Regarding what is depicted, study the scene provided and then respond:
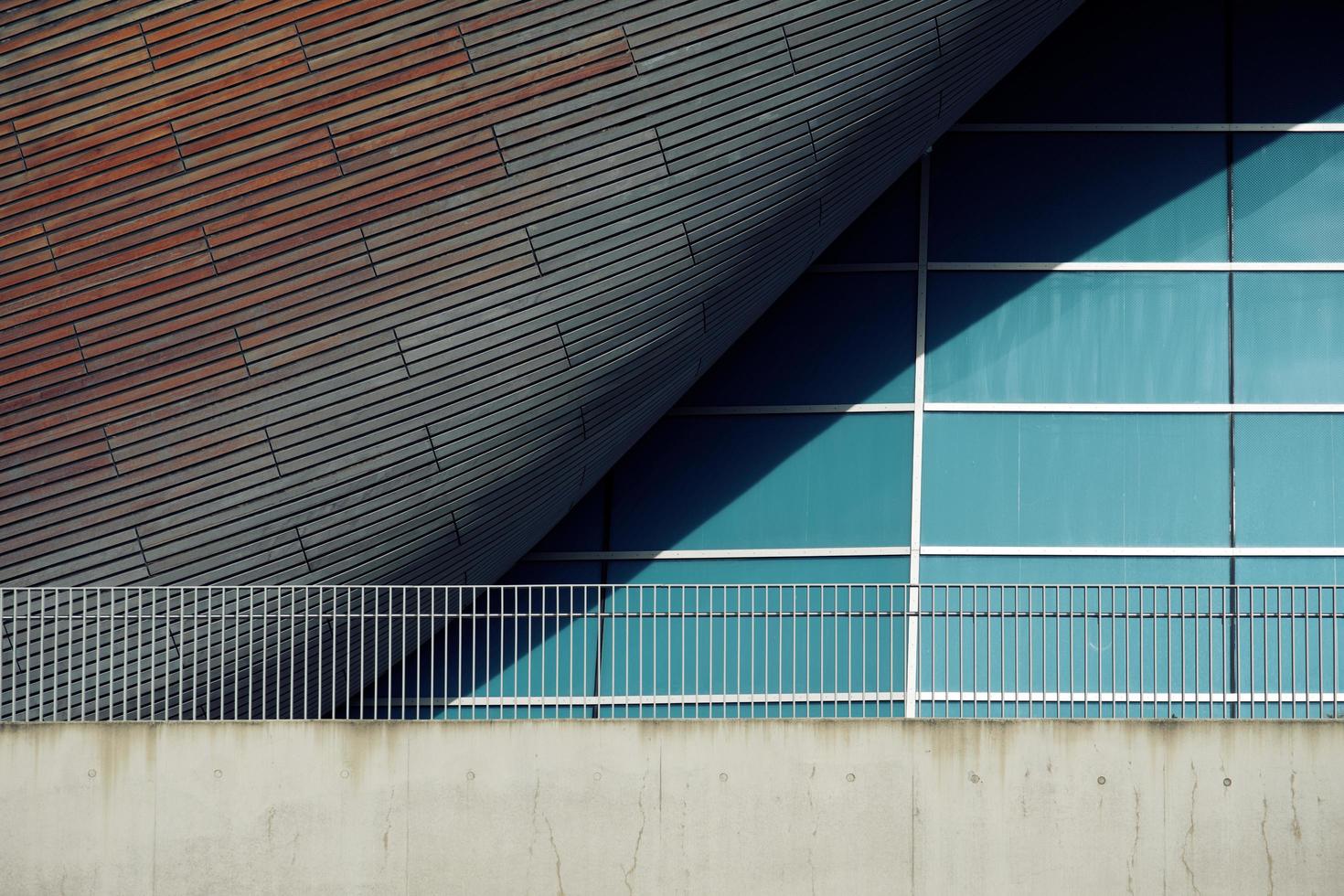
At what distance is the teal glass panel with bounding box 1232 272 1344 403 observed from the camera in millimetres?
18812

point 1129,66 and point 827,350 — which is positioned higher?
point 1129,66

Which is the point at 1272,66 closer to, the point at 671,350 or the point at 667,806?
the point at 671,350

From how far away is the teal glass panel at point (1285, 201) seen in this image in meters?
18.9

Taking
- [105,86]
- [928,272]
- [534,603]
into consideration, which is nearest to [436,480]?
[534,603]

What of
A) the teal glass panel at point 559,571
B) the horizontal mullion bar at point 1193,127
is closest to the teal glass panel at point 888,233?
the horizontal mullion bar at point 1193,127

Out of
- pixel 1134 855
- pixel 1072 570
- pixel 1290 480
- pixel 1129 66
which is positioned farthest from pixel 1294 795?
pixel 1129 66

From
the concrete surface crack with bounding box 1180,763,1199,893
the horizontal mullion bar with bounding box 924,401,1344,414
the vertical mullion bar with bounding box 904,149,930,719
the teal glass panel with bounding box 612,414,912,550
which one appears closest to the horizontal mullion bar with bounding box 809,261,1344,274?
the vertical mullion bar with bounding box 904,149,930,719

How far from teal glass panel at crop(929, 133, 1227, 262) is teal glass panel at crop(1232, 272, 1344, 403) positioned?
0.98 m

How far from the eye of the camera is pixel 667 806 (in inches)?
523

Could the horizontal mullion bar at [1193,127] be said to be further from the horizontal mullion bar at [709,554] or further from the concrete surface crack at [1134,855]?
the concrete surface crack at [1134,855]

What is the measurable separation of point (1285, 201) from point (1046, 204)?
292 cm

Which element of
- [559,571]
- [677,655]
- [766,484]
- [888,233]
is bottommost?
[677,655]

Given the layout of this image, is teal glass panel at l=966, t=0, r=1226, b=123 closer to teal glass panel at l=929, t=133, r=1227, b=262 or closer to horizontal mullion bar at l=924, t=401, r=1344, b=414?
teal glass panel at l=929, t=133, r=1227, b=262

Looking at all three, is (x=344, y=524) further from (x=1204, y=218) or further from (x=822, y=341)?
(x=1204, y=218)
